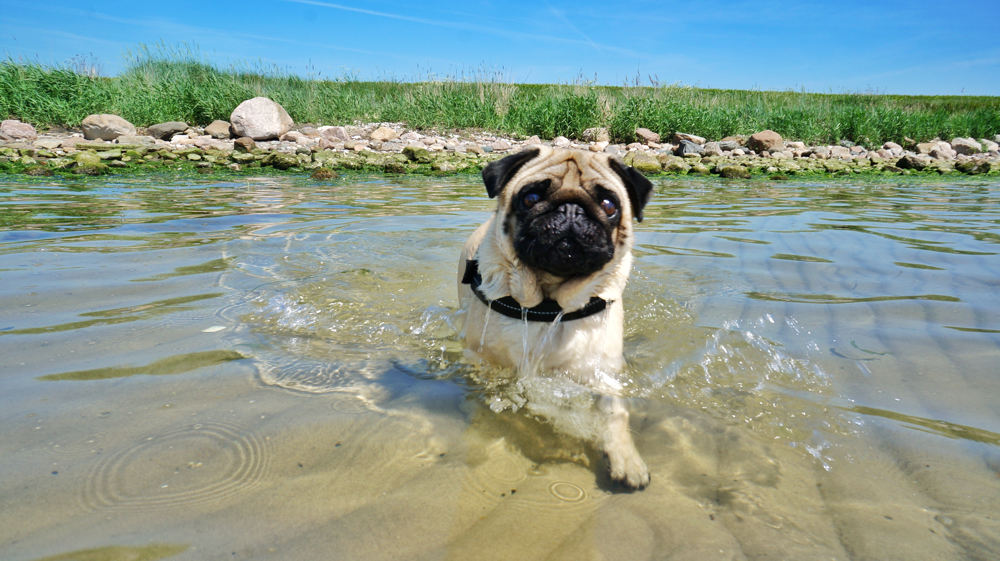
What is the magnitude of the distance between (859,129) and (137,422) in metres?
29.9

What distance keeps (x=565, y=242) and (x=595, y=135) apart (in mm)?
20560

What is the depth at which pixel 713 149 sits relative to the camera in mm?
20750

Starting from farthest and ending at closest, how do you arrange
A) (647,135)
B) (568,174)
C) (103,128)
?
(647,135), (103,128), (568,174)

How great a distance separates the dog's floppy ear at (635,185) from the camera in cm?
363

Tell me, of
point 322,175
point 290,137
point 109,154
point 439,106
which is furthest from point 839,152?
point 109,154

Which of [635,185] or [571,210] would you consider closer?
[571,210]

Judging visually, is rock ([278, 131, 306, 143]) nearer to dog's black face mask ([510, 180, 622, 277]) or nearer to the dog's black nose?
dog's black face mask ([510, 180, 622, 277])

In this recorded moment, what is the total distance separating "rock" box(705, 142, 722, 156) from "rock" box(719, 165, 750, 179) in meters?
4.24

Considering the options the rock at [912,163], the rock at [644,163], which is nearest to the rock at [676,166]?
the rock at [644,163]

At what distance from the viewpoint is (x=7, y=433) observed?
2.26 m

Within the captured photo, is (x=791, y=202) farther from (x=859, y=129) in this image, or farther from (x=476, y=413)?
(x=859, y=129)

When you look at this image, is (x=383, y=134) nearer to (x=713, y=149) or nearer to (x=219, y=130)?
(x=219, y=130)

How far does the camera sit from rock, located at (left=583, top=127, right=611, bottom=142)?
2231cm

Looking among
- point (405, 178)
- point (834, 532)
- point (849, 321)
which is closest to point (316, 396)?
point (834, 532)
